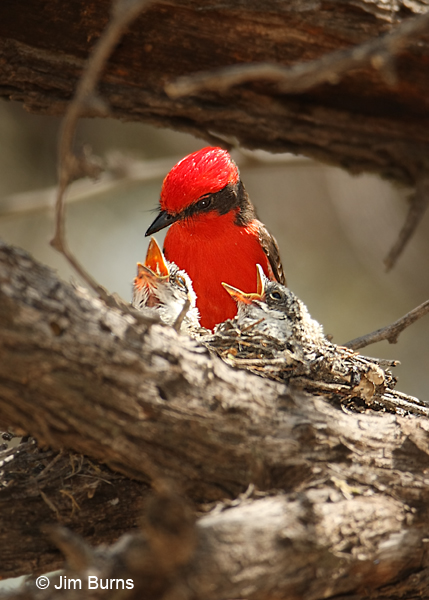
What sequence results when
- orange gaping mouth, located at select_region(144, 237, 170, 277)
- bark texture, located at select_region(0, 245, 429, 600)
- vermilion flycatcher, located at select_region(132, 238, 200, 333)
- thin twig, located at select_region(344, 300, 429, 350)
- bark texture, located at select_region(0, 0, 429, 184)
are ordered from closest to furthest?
bark texture, located at select_region(0, 245, 429, 600), thin twig, located at select_region(344, 300, 429, 350), bark texture, located at select_region(0, 0, 429, 184), vermilion flycatcher, located at select_region(132, 238, 200, 333), orange gaping mouth, located at select_region(144, 237, 170, 277)

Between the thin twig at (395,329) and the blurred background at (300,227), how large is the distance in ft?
14.0

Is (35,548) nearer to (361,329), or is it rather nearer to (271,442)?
(271,442)

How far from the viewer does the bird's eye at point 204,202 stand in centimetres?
485

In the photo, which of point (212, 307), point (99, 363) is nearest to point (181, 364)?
point (99, 363)

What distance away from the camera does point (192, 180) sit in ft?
15.6

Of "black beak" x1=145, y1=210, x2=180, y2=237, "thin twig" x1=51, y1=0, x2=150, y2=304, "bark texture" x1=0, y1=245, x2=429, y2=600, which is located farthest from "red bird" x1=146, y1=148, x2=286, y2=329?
"thin twig" x1=51, y1=0, x2=150, y2=304

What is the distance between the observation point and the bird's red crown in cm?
475

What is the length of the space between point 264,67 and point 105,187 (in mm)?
3606

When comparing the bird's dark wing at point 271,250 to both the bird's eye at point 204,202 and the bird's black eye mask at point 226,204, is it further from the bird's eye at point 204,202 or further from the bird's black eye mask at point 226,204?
the bird's eye at point 204,202

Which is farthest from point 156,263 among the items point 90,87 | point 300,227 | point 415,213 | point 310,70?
point 300,227

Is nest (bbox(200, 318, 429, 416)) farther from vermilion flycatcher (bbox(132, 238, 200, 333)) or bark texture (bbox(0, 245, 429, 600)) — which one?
vermilion flycatcher (bbox(132, 238, 200, 333))

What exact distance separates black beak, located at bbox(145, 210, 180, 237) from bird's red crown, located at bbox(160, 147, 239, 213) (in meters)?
0.04

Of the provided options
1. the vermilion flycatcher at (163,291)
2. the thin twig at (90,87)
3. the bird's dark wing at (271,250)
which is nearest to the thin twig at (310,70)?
the thin twig at (90,87)

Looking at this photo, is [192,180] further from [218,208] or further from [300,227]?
[300,227]
